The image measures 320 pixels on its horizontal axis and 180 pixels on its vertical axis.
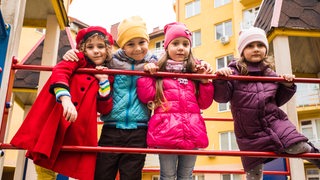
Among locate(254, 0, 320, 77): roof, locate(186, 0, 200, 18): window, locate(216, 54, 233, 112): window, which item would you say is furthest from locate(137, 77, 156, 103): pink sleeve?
locate(186, 0, 200, 18): window

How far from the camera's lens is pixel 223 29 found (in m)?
19.2

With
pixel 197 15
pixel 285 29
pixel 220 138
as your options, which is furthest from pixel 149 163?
pixel 285 29

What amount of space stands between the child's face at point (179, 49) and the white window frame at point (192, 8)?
1833 cm

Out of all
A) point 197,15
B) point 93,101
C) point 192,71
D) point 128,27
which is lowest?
point 93,101

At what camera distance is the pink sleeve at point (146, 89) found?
2.62 meters

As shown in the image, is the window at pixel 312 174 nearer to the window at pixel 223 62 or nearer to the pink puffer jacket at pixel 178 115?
the window at pixel 223 62

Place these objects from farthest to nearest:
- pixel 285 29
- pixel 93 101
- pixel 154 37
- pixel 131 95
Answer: pixel 154 37 → pixel 285 29 → pixel 131 95 → pixel 93 101

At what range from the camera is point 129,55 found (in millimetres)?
2857

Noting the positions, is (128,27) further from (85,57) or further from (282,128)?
(282,128)

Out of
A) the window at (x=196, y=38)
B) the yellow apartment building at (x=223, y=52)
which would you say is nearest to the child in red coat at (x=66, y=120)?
the yellow apartment building at (x=223, y=52)

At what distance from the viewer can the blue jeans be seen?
2.57 meters

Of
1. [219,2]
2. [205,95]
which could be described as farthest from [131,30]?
[219,2]

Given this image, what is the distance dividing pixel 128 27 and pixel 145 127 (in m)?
0.81

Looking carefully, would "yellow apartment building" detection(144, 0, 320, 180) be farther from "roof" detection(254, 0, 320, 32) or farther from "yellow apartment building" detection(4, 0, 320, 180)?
"roof" detection(254, 0, 320, 32)
